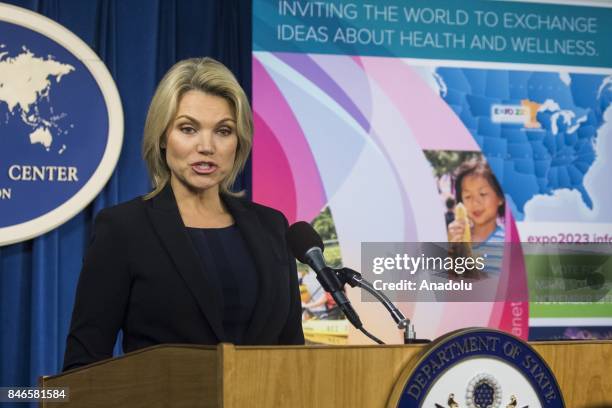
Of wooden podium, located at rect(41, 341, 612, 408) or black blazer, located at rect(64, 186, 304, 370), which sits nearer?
wooden podium, located at rect(41, 341, 612, 408)

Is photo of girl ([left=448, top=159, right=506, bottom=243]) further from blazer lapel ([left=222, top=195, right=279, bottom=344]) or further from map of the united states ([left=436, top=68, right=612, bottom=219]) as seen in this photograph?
blazer lapel ([left=222, top=195, right=279, bottom=344])

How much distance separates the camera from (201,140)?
161 centimetres

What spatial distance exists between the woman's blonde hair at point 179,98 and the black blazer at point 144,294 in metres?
0.12

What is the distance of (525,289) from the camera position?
155 inches

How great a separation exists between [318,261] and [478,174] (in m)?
2.57

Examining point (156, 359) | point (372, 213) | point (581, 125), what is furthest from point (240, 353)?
point (581, 125)

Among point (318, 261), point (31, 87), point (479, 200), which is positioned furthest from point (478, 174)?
point (318, 261)

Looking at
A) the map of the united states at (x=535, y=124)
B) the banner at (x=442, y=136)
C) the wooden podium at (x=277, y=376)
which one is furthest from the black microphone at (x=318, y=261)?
the map of the united states at (x=535, y=124)

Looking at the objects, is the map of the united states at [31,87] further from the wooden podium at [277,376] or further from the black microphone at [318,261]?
the wooden podium at [277,376]

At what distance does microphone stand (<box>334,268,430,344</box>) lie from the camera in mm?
1309

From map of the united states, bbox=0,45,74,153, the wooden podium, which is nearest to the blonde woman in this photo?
the wooden podium

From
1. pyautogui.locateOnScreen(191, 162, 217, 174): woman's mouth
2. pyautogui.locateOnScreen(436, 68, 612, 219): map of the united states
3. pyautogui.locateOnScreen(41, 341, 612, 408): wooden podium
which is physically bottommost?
pyautogui.locateOnScreen(41, 341, 612, 408): wooden podium

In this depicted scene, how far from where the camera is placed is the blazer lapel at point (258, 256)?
5.07 ft

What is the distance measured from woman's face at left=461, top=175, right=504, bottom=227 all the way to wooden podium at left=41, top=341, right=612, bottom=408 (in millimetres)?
2793
